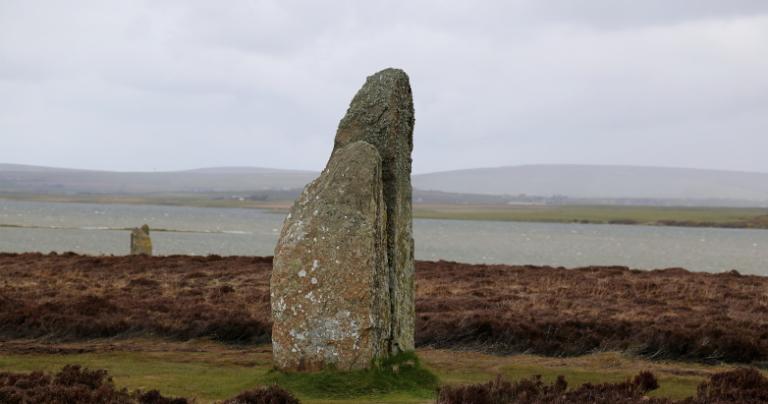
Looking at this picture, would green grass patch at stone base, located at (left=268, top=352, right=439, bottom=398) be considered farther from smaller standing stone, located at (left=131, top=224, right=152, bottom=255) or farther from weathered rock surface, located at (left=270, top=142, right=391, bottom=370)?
smaller standing stone, located at (left=131, top=224, right=152, bottom=255)

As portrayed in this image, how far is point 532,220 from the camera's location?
17162 centimetres

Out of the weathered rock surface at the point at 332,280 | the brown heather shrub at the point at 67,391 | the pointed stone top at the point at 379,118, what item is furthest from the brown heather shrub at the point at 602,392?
the pointed stone top at the point at 379,118

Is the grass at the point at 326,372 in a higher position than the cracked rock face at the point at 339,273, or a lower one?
lower

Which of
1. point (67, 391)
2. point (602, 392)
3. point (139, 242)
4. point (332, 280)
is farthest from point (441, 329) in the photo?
point (139, 242)

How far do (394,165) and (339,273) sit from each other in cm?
209

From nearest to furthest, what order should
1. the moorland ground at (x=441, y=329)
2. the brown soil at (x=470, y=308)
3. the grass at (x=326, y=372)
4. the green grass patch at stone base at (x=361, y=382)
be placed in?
the green grass patch at stone base at (x=361, y=382) < the grass at (x=326, y=372) < the moorland ground at (x=441, y=329) < the brown soil at (x=470, y=308)

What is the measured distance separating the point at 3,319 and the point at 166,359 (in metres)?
4.09

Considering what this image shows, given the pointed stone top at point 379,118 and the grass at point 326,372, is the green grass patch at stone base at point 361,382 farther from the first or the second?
the pointed stone top at point 379,118

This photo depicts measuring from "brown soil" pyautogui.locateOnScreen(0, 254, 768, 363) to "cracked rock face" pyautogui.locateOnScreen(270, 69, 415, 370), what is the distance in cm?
471

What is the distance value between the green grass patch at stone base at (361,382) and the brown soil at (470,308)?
4.21m

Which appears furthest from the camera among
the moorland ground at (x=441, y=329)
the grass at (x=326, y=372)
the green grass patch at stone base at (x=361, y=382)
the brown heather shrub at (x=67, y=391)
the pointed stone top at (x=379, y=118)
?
the moorland ground at (x=441, y=329)

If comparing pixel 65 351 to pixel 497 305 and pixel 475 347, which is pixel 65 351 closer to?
pixel 475 347

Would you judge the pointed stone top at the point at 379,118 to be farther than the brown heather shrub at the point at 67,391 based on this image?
Yes

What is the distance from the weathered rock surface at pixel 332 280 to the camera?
11023 mm
